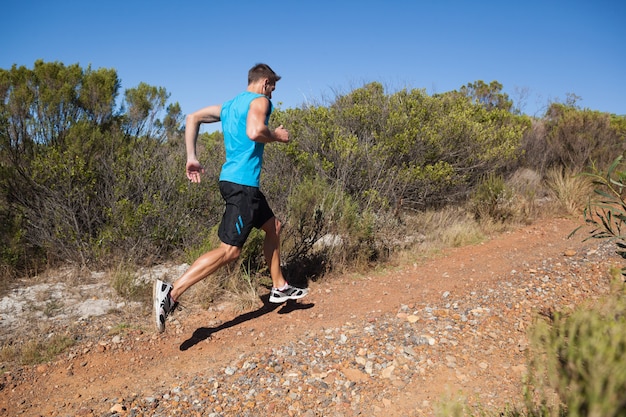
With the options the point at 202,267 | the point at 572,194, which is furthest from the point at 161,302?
the point at 572,194

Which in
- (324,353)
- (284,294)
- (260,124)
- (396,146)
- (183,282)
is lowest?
(324,353)

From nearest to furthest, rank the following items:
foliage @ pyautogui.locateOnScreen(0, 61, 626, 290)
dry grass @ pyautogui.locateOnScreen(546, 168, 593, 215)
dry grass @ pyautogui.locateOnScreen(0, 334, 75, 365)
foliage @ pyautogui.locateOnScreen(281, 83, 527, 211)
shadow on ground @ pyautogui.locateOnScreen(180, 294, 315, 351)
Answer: dry grass @ pyautogui.locateOnScreen(0, 334, 75, 365)
shadow on ground @ pyautogui.locateOnScreen(180, 294, 315, 351)
foliage @ pyautogui.locateOnScreen(0, 61, 626, 290)
foliage @ pyautogui.locateOnScreen(281, 83, 527, 211)
dry grass @ pyautogui.locateOnScreen(546, 168, 593, 215)

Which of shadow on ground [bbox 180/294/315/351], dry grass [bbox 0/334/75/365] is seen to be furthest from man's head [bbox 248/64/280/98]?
dry grass [bbox 0/334/75/365]

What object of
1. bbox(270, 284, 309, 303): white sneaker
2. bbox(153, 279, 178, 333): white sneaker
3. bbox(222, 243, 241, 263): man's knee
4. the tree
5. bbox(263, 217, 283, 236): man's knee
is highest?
the tree

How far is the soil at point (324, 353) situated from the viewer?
242cm

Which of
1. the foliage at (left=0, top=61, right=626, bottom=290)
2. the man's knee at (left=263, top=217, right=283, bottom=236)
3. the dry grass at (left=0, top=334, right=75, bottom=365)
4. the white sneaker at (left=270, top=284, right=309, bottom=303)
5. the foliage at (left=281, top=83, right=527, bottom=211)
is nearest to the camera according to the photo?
the dry grass at (left=0, top=334, right=75, bottom=365)

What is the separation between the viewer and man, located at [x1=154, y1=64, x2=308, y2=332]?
10.1ft

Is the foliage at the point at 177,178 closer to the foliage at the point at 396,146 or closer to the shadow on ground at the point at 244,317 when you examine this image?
the foliage at the point at 396,146

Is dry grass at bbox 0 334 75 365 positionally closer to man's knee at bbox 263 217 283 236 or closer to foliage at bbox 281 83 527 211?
man's knee at bbox 263 217 283 236

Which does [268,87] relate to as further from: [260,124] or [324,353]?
[324,353]

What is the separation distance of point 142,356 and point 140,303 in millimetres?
794

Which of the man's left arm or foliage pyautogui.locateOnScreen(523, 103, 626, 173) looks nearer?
the man's left arm

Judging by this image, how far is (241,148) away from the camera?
10.6 ft

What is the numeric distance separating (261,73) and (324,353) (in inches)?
80.9
